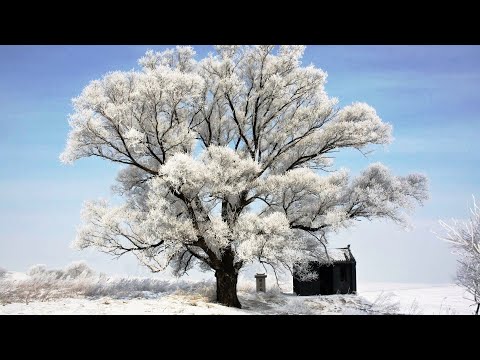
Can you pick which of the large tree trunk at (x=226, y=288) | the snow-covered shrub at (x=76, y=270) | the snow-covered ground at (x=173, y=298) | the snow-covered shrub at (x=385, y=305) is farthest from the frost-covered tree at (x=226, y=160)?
the snow-covered shrub at (x=76, y=270)

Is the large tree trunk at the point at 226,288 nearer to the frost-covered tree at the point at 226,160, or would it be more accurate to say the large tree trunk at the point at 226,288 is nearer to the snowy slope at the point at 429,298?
the frost-covered tree at the point at 226,160

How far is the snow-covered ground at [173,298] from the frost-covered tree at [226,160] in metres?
0.81

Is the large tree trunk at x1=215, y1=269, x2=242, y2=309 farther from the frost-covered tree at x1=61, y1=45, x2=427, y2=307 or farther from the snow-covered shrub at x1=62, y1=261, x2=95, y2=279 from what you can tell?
the snow-covered shrub at x1=62, y1=261, x2=95, y2=279

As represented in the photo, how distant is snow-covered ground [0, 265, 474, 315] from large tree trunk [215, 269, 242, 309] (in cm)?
24

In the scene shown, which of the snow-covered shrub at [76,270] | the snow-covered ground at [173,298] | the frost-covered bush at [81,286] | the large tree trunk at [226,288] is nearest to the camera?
the snow-covered ground at [173,298]

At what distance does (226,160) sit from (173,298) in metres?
3.07

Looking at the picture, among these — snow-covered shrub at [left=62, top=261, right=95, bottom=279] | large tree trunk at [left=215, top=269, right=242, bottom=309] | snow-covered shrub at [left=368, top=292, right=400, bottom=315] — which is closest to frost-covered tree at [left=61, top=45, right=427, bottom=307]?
large tree trunk at [left=215, top=269, right=242, bottom=309]

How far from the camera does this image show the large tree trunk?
9938 mm

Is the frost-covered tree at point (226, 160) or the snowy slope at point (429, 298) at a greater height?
the frost-covered tree at point (226, 160)

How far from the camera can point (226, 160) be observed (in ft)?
30.7

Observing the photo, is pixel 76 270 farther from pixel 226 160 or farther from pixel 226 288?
pixel 226 160

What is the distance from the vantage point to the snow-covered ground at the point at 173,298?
910cm
